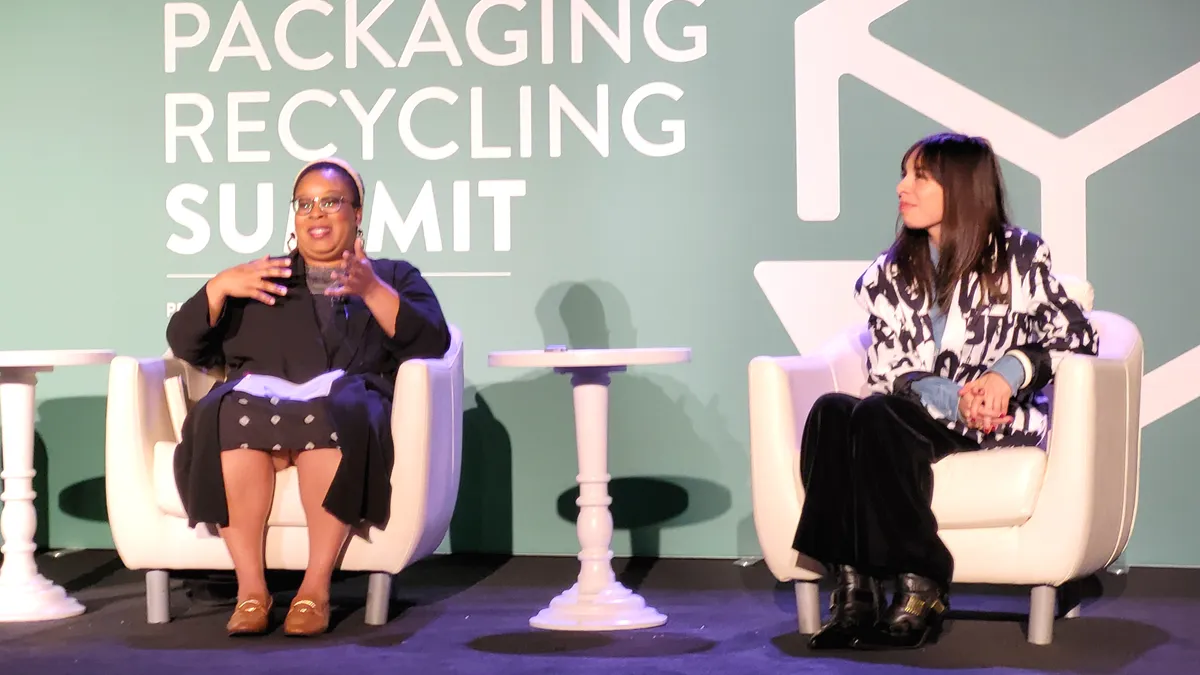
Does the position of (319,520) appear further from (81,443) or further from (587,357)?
(81,443)

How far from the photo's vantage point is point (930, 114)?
14.3ft

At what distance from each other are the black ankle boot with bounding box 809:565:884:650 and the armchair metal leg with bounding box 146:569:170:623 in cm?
153

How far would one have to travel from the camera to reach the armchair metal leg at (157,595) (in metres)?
3.41

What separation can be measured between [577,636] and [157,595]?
3.35ft

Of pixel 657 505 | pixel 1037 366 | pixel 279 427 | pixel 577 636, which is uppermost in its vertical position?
pixel 1037 366

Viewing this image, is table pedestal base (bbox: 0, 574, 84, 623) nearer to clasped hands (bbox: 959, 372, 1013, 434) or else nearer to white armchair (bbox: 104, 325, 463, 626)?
white armchair (bbox: 104, 325, 463, 626)

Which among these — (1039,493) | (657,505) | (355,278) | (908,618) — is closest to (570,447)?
(657,505)

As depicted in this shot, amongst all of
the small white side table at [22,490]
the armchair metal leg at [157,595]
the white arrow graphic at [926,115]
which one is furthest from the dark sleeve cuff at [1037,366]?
the small white side table at [22,490]

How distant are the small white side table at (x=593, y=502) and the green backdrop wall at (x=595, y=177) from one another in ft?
3.26

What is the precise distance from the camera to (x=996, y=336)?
3.15m

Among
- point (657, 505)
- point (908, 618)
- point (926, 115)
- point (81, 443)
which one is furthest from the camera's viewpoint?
point (81, 443)

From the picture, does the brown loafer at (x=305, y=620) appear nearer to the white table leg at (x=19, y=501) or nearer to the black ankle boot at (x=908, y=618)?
the white table leg at (x=19, y=501)

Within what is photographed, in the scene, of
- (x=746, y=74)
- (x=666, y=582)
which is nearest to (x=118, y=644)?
(x=666, y=582)

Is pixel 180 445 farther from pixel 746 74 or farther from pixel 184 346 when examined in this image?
pixel 746 74
